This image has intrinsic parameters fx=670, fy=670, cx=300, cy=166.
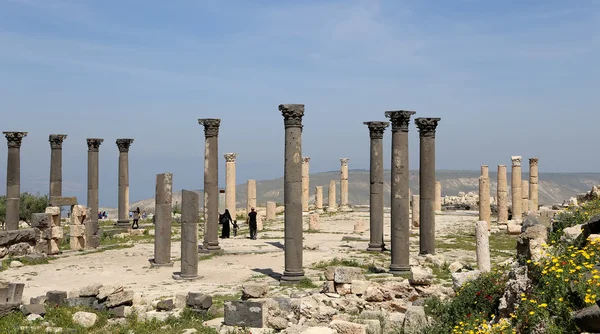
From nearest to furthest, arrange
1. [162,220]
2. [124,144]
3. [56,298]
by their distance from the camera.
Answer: [56,298] < [162,220] < [124,144]

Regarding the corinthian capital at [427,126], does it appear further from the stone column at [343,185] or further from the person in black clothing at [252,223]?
the stone column at [343,185]

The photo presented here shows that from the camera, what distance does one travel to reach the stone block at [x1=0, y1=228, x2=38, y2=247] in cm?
2793

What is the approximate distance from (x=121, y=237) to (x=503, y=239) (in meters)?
20.3

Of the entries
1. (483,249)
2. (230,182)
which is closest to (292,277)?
(483,249)

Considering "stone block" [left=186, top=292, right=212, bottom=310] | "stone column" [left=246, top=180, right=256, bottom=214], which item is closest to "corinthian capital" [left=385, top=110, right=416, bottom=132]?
"stone block" [left=186, top=292, right=212, bottom=310]

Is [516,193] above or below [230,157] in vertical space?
below

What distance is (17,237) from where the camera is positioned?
2847 cm

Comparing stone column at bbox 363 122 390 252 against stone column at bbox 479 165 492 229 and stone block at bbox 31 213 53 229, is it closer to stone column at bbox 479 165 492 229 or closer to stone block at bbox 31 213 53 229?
stone column at bbox 479 165 492 229

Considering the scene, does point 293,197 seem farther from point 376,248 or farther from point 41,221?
point 41,221

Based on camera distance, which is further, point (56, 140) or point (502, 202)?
point (502, 202)

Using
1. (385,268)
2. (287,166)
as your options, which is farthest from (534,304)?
(385,268)

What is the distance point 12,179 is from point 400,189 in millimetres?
22240

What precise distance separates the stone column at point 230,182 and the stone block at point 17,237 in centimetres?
1817

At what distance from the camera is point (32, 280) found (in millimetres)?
22766
